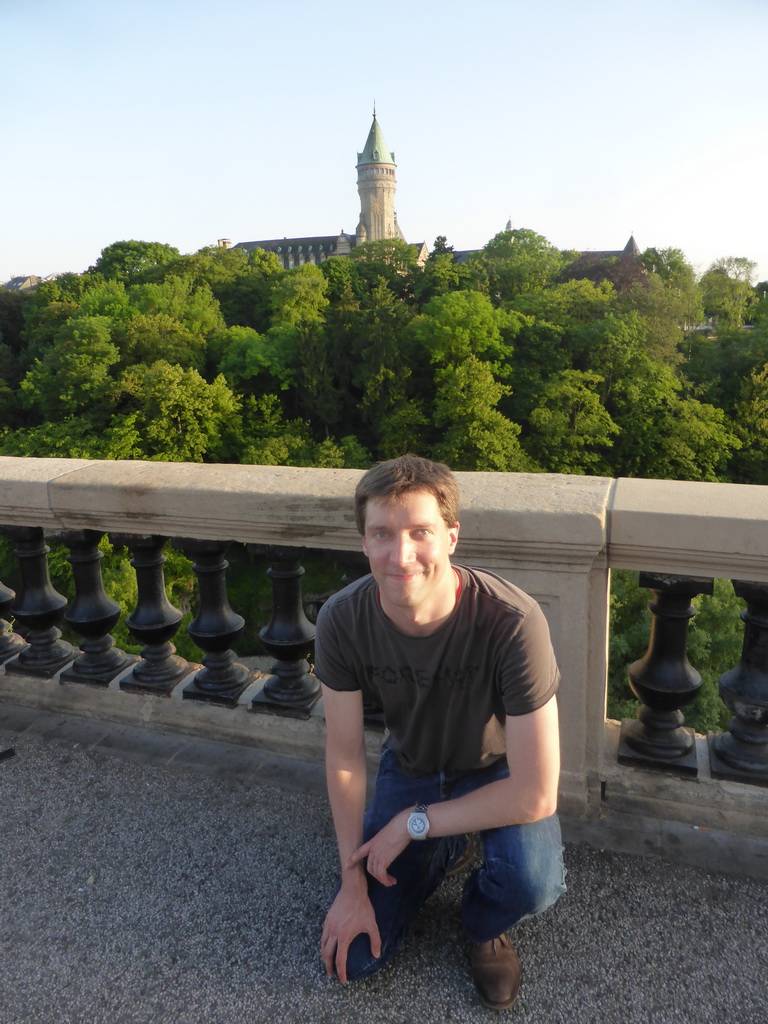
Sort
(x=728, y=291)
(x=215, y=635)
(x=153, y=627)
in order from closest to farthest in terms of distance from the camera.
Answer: (x=215, y=635)
(x=153, y=627)
(x=728, y=291)

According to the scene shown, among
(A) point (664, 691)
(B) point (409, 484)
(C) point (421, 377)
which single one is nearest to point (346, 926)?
(B) point (409, 484)

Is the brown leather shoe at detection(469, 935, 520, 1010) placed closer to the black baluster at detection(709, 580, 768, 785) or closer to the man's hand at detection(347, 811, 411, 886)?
the man's hand at detection(347, 811, 411, 886)

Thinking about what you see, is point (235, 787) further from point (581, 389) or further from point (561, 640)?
point (581, 389)

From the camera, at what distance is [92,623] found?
3.01m

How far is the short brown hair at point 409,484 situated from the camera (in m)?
1.66

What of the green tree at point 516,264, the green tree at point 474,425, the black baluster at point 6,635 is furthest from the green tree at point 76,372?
the black baluster at point 6,635

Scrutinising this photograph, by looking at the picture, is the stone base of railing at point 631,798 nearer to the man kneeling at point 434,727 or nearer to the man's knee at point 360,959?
the man kneeling at point 434,727

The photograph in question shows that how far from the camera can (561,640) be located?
7.25 ft

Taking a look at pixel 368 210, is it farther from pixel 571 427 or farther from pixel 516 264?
pixel 571 427

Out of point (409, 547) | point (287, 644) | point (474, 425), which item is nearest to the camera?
point (409, 547)

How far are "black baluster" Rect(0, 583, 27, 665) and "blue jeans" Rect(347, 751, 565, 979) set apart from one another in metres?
1.99

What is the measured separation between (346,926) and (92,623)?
1724 millimetres

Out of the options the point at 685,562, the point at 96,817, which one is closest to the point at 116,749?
the point at 96,817

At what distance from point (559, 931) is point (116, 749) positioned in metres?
1.70
